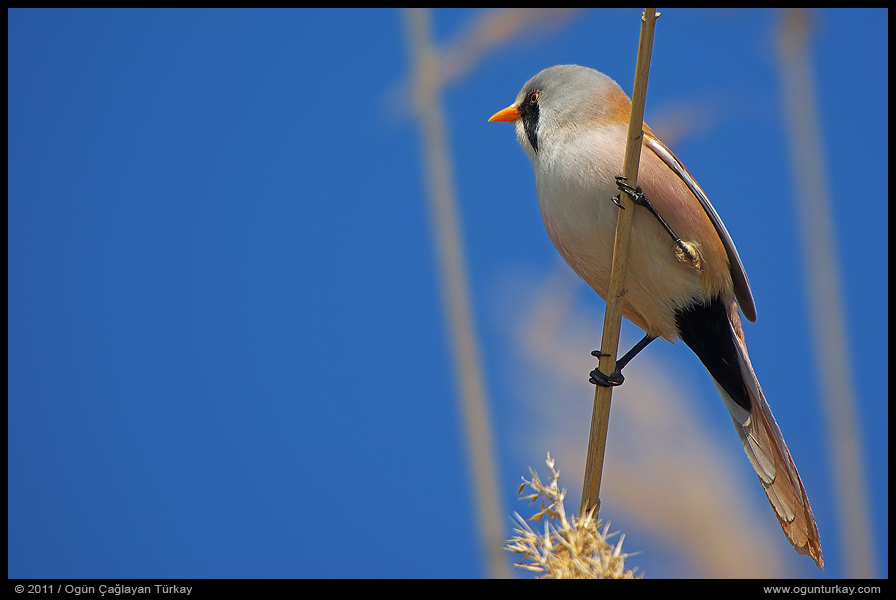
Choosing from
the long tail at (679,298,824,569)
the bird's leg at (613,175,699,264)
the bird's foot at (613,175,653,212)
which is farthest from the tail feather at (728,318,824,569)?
the bird's foot at (613,175,653,212)

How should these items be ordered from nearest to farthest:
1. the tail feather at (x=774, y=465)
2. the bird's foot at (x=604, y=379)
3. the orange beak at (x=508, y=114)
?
the bird's foot at (x=604, y=379), the tail feather at (x=774, y=465), the orange beak at (x=508, y=114)

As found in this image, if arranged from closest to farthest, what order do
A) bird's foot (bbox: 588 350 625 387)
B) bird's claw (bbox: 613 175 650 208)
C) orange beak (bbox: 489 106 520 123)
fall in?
bird's claw (bbox: 613 175 650 208)
bird's foot (bbox: 588 350 625 387)
orange beak (bbox: 489 106 520 123)

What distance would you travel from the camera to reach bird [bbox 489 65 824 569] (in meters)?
2.42

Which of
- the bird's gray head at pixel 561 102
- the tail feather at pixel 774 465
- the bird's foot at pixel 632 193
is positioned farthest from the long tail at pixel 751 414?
the bird's gray head at pixel 561 102

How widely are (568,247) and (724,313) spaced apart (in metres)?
0.62

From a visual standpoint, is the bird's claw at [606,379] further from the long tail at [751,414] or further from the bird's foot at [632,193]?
the bird's foot at [632,193]

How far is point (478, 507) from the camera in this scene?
2492mm

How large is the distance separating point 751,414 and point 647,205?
0.84 metres

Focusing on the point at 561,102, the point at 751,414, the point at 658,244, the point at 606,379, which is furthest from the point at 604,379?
the point at 561,102

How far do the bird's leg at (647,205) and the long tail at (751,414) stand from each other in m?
0.26

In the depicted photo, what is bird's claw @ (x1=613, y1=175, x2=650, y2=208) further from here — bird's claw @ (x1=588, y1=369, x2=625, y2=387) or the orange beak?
the orange beak

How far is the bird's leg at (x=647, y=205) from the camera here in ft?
6.90

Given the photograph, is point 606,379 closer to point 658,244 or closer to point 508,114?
point 658,244
